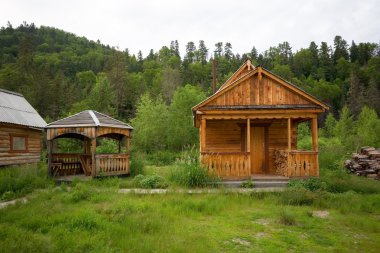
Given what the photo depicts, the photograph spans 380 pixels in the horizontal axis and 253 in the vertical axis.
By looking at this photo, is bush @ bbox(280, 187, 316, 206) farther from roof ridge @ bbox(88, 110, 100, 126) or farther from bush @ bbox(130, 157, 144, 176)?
roof ridge @ bbox(88, 110, 100, 126)

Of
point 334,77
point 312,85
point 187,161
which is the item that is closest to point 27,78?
point 187,161

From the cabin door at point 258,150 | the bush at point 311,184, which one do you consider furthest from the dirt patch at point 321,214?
the cabin door at point 258,150

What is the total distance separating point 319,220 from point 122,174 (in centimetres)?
1046

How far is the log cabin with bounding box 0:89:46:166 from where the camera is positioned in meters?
19.5

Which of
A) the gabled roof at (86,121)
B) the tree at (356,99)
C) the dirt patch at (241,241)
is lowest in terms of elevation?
the dirt patch at (241,241)

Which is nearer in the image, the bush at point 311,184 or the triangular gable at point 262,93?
the bush at point 311,184

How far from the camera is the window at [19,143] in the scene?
2047 centimetres

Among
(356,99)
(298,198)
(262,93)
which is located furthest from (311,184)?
(356,99)

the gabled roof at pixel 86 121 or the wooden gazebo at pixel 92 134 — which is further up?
the gabled roof at pixel 86 121

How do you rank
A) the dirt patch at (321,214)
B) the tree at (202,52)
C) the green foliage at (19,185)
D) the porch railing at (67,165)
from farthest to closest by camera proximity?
the tree at (202,52) → the porch railing at (67,165) → the green foliage at (19,185) → the dirt patch at (321,214)

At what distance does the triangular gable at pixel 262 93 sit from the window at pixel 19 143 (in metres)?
14.8

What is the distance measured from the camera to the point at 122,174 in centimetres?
1575

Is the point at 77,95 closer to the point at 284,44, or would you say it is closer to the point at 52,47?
the point at 52,47

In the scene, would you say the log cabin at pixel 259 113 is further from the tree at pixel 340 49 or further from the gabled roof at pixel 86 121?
the tree at pixel 340 49
